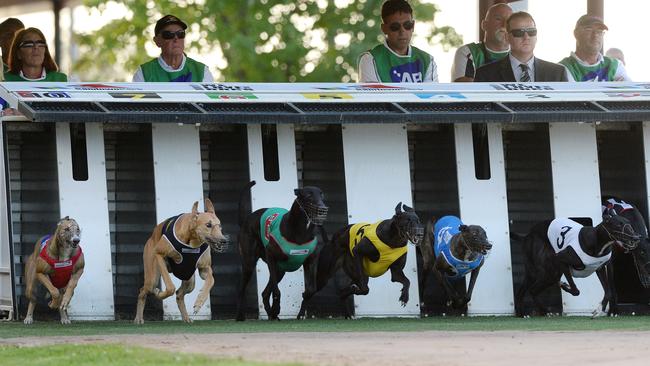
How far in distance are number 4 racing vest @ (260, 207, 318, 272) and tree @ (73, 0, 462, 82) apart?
23.0 meters

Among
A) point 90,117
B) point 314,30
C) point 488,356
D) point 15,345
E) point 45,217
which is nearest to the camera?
point 488,356

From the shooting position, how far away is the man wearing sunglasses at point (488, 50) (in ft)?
55.4

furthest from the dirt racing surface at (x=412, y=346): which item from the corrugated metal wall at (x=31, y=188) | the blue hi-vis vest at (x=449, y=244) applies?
the corrugated metal wall at (x=31, y=188)

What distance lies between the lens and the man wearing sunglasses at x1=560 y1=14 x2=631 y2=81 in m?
16.6

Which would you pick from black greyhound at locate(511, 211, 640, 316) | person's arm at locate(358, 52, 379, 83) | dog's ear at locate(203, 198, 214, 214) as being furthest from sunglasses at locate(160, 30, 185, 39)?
black greyhound at locate(511, 211, 640, 316)

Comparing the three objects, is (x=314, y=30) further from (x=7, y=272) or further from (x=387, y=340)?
(x=387, y=340)

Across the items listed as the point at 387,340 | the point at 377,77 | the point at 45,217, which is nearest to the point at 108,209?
the point at 45,217

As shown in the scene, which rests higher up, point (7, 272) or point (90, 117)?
point (90, 117)

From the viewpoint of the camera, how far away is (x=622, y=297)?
53.4ft

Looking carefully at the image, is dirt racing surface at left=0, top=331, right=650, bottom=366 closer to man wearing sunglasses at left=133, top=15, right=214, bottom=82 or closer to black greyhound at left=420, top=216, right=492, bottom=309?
black greyhound at left=420, top=216, right=492, bottom=309

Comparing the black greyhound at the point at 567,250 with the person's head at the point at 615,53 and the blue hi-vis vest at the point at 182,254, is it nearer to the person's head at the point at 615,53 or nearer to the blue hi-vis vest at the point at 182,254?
the blue hi-vis vest at the point at 182,254

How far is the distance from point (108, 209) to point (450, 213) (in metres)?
Result: 3.03

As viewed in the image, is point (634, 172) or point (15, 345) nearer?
point (15, 345)

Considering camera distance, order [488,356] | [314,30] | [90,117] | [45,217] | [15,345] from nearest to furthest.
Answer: [488,356], [15,345], [90,117], [45,217], [314,30]
